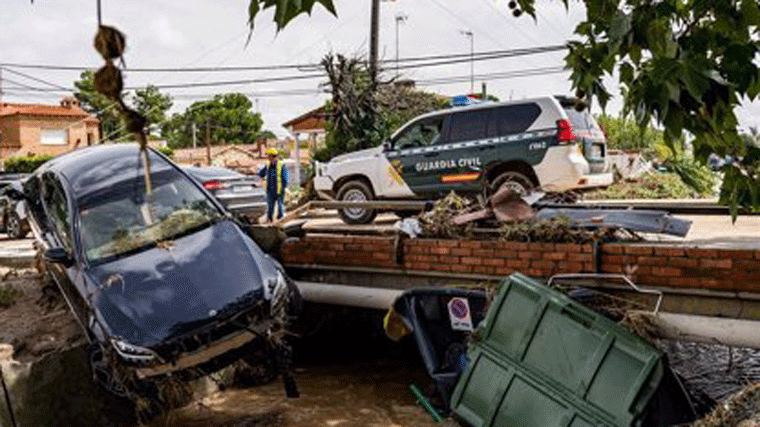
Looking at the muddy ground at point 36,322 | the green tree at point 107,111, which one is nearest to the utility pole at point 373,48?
the muddy ground at point 36,322

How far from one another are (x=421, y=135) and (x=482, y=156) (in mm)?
1267

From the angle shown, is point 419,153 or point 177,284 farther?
point 419,153

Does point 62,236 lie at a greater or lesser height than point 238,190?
lesser

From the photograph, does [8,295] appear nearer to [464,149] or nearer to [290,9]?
A: [464,149]

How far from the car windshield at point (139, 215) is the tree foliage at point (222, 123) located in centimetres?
6013

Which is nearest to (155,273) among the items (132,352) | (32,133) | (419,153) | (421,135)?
(132,352)

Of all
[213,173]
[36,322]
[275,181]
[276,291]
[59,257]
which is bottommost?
[36,322]

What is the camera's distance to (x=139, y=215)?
20.7 feet

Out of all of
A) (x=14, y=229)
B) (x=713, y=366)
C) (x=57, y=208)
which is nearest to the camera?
(x=713, y=366)

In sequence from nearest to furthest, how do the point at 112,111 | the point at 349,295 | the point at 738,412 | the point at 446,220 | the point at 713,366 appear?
the point at 112,111 → the point at 738,412 → the point at 713,366 → the point at 446,220 → the point at 349,295

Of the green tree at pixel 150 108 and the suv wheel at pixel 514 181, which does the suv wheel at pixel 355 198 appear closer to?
the suv wheel at pixel 514 181

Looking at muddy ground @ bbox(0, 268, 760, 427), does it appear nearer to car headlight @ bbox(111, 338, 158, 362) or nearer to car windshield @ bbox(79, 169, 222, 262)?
car windshield @ bbox(79, 169, 222, 262)

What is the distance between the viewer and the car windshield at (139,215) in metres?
6.04

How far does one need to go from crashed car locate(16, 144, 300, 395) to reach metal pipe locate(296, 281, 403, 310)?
Answer: 3.97ft
